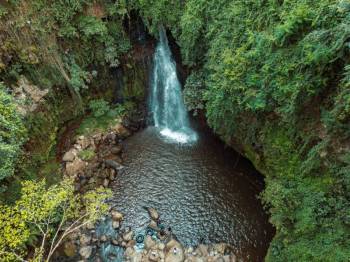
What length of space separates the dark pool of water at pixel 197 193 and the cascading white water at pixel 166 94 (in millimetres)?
1509

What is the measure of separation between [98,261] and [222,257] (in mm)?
3843

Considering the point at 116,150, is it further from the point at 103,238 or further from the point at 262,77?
Result: the point at 262,77

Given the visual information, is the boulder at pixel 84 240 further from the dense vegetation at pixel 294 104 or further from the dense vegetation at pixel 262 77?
the dense vegetation at pixel 294 104

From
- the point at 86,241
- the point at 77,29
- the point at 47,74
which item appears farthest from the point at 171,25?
the point at 86,241

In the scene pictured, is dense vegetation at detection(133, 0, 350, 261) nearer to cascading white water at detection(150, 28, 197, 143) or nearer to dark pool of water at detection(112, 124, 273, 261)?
dark pool of water at detection(112, 124, 273, 261)

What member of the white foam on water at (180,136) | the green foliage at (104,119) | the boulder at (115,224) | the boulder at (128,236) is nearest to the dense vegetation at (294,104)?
the white foam on water at (180,136)

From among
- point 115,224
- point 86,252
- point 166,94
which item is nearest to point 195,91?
point 166,94

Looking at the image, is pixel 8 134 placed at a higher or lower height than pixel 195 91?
lower

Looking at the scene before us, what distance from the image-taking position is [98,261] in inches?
327

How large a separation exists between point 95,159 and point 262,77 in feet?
24.7

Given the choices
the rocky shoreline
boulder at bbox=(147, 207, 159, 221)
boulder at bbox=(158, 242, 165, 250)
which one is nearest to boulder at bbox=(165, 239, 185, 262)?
the rocky shoreline

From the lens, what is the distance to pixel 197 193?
9.87 meters

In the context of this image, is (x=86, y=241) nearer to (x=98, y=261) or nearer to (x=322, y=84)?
(x=98, y=261)

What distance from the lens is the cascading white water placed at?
13.3 m
